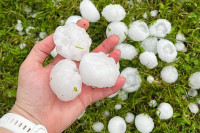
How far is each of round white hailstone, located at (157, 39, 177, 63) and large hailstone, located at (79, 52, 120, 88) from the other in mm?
553

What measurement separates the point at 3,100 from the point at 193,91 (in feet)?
5.33

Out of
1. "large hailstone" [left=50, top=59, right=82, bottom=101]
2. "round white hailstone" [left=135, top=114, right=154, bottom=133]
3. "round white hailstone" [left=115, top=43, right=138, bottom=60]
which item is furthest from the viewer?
"round white hailstone" [left=115, top=43, right=138, bottom=60]

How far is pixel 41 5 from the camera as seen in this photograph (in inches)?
82.1

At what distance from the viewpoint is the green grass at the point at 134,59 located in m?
1.93

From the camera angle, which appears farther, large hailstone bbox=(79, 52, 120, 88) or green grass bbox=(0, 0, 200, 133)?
green grass bbox=(0, 0, 200, 133)

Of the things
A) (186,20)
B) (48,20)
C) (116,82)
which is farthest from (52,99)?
(186,20)

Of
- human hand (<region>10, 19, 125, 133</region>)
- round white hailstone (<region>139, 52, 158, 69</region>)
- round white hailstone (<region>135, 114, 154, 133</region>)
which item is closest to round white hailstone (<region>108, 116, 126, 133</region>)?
round white hailstone (<region>135, 114, 154, 133</region>)

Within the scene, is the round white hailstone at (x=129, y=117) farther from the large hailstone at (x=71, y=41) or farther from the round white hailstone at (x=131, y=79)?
the large hailstone at (x=71, y=41)

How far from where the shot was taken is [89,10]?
1.92 metres

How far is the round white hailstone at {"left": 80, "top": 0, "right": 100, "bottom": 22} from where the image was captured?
1.91m

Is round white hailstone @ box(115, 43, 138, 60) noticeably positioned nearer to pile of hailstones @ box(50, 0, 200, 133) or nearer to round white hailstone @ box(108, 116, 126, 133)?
pile of hailstones @ box(50, 0, 200, 133)

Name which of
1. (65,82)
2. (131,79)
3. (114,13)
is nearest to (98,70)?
(65,82)

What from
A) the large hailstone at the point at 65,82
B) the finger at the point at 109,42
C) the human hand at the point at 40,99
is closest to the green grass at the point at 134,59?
the finger at the point at 109,42

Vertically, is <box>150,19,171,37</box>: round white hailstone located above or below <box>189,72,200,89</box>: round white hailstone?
above
